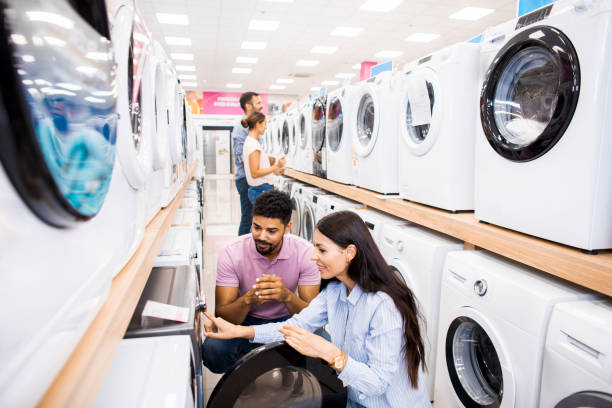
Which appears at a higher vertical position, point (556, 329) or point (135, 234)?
point (135, 234)

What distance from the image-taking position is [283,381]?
124 cm

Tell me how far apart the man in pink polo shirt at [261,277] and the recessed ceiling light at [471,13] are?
6.35 meters

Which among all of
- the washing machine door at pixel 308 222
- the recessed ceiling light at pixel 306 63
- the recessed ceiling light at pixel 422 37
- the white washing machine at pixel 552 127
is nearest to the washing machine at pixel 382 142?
the white washing machine at pixel 552 127

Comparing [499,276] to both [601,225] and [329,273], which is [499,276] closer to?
[601,225]

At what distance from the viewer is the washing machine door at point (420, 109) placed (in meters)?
2.04

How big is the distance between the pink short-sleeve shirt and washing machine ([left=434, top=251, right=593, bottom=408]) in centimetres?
70

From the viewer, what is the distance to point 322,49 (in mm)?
8852

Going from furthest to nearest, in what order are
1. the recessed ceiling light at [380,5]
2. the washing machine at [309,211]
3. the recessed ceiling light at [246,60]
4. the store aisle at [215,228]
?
the recessed ceiling light at [246,60] < the recessed ceiling light at [380,5] < the washing machine at [309,211] < the store aisle at [215,228]

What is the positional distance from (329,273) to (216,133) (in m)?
13.2

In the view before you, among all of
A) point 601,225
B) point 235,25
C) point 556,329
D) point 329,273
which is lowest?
point 556,329

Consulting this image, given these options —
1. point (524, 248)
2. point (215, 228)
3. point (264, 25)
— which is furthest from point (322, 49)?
point (524, 248)

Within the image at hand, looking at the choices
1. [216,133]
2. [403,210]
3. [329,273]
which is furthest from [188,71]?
[329,273]

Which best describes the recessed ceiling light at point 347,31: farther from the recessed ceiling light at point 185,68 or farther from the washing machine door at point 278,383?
the washing machine door at point 278,383

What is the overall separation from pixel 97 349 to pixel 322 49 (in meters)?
9.18
